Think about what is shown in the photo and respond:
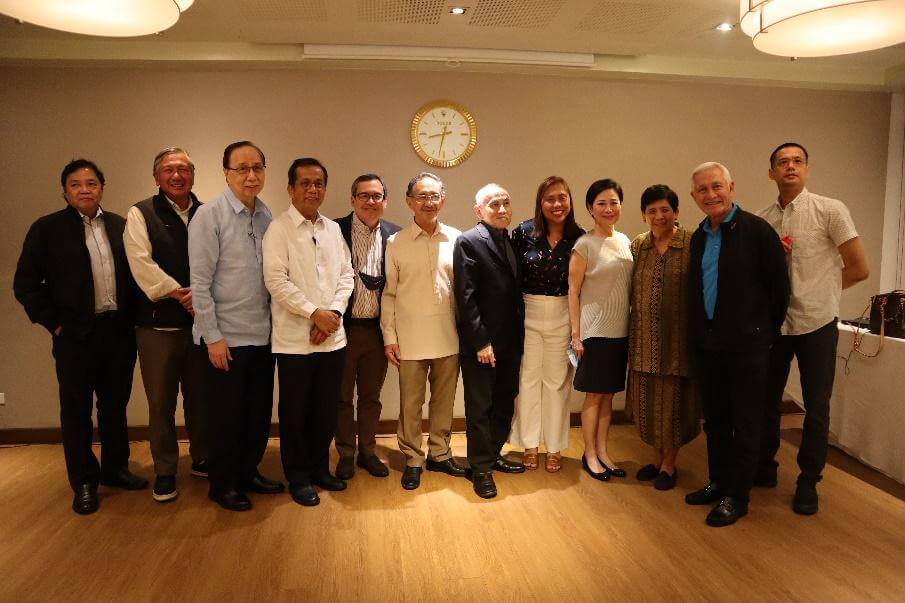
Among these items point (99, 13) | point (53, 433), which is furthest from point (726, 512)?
point (53, 433)

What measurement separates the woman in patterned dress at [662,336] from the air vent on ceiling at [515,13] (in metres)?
1.20

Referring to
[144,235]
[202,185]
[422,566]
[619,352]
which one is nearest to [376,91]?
[202,185]

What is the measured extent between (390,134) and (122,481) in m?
2.69

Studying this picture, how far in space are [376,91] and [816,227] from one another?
9.29ft

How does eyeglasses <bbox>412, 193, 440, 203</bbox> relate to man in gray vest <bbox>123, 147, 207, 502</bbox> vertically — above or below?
above

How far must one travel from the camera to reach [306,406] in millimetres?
2986

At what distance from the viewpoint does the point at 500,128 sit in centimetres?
428

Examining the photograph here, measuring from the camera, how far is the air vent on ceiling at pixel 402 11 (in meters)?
3.23

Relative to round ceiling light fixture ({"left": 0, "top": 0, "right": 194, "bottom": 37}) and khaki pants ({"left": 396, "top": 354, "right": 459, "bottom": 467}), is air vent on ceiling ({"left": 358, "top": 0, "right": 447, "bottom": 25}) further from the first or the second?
khaki pants ({"left": 396, "top": 354, "right": 459, "bottom": 467})

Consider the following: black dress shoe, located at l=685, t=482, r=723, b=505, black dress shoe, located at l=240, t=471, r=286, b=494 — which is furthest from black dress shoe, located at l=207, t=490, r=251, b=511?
black dress shoe, located at l=685, t=482, r=723, b=505

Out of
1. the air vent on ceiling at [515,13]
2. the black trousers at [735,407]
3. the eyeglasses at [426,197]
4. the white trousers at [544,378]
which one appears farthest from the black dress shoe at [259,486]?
the air vent on ceiling at [515,13]

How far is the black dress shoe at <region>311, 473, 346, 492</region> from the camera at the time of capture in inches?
124

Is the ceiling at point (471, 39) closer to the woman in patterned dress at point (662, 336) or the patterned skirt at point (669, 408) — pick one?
the woman in patterned dress at point (662, 336)

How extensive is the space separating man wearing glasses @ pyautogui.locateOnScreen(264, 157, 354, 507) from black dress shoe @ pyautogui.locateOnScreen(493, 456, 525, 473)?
3.27 ft
